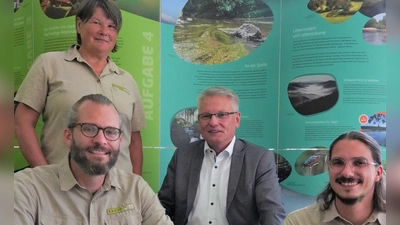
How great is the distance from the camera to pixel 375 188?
6.68ft

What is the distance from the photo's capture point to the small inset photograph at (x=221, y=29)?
7.63 ft

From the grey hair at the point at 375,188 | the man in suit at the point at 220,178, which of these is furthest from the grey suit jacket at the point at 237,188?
the grey hair at the point at 375,188

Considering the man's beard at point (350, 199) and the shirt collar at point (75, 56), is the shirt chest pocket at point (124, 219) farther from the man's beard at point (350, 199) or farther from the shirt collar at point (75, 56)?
the man's beard at point (350, 199)

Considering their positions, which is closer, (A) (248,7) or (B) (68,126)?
(B) (68,126)

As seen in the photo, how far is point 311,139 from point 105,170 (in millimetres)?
1092

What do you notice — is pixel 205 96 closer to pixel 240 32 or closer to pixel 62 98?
pixel 240 32

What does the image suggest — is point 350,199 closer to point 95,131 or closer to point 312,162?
point 312,162

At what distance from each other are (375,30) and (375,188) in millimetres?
810

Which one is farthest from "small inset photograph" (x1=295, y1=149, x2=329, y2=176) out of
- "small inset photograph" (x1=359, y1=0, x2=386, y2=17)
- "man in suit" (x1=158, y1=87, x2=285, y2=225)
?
"small inset photograph" (x1=359, y1=0, x2=386, y2=17)

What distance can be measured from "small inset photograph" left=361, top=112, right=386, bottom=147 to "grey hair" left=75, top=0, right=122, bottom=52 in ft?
4.42

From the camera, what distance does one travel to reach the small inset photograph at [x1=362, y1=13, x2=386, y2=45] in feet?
7.37

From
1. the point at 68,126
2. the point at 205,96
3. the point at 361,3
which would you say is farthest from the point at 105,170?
the point at 361,3

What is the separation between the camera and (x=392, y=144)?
0.46m

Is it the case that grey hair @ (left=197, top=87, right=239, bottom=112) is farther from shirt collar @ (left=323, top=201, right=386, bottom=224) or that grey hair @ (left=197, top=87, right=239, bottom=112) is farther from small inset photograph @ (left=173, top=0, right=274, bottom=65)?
shirt collar @ (left=323, top=201, right=386, bottom=224)
